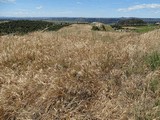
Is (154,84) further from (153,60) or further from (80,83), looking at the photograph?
(80,83)

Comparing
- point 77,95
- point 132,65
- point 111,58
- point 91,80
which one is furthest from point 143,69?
point 77,95

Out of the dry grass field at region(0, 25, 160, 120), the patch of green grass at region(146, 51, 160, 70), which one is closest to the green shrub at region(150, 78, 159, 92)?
the dry grass field at region(0, 25, 160, 120)

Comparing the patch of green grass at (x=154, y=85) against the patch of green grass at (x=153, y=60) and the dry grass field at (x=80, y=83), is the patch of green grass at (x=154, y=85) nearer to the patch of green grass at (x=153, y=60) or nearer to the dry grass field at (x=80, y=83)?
the dry grass field at (x=80, y=83)

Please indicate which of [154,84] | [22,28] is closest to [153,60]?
[154,84]

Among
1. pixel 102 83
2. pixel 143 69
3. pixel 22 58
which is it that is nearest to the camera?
pixel 102 83

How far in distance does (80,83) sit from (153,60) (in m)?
1.35

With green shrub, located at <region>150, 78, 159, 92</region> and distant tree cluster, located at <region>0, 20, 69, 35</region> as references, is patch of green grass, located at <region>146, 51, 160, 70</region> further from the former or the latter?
distant tree cluster, located at <region>0, 20, 69, 35</region>

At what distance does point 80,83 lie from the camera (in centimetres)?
436

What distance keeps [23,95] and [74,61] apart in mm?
1229

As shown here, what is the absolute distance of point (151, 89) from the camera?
4.23 meters

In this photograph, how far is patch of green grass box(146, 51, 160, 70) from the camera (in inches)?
192

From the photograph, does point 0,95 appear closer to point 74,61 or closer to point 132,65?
point 74,61

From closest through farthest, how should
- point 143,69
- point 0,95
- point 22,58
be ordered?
1. point 0,95
2. point 143,69
3. point 22,58

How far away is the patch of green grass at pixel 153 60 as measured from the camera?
4.88m
